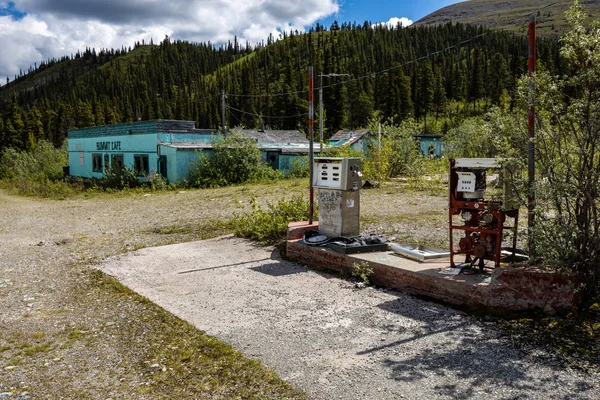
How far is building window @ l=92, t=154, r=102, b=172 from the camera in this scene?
30884 millimetres

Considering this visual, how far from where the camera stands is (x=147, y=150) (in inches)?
1059

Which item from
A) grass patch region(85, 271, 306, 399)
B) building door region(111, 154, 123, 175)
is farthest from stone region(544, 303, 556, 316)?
building door region(111, 154, 123, 175)

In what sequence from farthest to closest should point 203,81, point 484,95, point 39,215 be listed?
point 203,81 < point 484,95 < point 39,215

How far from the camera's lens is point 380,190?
1925cm

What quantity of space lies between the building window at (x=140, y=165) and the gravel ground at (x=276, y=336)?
58.3 ft

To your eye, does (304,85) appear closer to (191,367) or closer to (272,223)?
(272,223)

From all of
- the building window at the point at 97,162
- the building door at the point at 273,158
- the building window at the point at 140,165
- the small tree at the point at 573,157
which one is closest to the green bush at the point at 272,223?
the small tree at the point at 573,157

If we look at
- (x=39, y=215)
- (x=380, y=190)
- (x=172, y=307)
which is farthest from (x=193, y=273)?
(x=380, y=190)

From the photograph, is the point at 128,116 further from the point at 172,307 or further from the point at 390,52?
the point at 172,307

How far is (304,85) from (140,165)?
67.0m

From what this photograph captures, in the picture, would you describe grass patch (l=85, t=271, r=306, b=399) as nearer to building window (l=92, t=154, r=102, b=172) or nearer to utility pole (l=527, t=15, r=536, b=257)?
utility pole (l=527, t=15, r=536, b=257)

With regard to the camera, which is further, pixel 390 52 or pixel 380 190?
pixel 390 52

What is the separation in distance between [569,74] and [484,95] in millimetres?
87037

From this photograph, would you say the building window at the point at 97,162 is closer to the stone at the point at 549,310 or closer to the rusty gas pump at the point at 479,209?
the rusty gas pump at the point at 479,209
